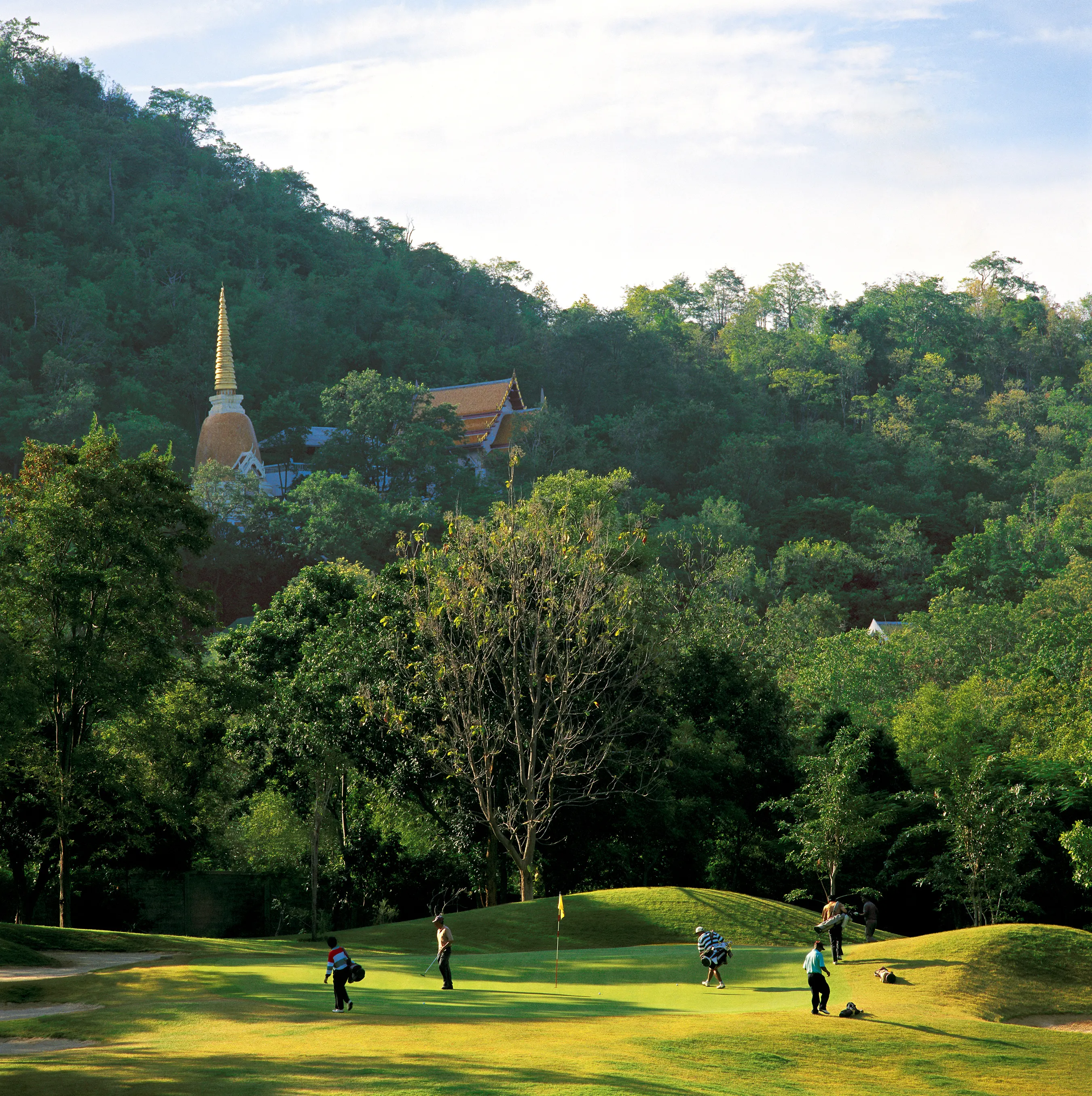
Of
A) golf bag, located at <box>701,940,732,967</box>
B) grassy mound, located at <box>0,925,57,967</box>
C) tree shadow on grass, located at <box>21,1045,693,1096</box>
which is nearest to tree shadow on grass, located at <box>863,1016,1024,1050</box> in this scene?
golf bag, located at <box>701,940,732,967</box>

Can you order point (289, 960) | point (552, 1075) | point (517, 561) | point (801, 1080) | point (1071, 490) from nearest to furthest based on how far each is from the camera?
point (552, 1075) → point (801, 1080) → point (289, 960) → point (517, 561) → point (1071, 490)

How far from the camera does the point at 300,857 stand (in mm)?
36500

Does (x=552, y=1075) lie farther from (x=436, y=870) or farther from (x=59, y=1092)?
(x=436, y=870)

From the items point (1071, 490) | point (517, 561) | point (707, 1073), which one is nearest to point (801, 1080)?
point (707, 1073)

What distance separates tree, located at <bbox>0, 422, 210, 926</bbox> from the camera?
30.2 m

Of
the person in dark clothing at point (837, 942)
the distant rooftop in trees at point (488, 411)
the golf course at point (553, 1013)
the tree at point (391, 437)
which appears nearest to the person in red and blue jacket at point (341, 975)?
→ the golf course at point (553, 1013)

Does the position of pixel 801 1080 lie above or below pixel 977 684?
below

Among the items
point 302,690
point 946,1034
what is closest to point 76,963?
point 302,690

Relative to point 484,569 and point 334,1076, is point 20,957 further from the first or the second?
point 484,569

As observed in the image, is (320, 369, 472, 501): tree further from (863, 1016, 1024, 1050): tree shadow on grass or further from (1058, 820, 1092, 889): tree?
(863, 1016, 1024, 1050): tree shadow on grass

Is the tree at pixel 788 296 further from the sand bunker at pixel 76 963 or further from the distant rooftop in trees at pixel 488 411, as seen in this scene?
the sand bunker at pixel 76 963

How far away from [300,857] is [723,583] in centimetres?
3744

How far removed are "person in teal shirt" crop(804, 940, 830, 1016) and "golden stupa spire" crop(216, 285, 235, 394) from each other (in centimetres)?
7495

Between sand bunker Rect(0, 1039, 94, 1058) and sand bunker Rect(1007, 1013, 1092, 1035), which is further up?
sand bunker Rect(0, 1039, 94, 1058)
